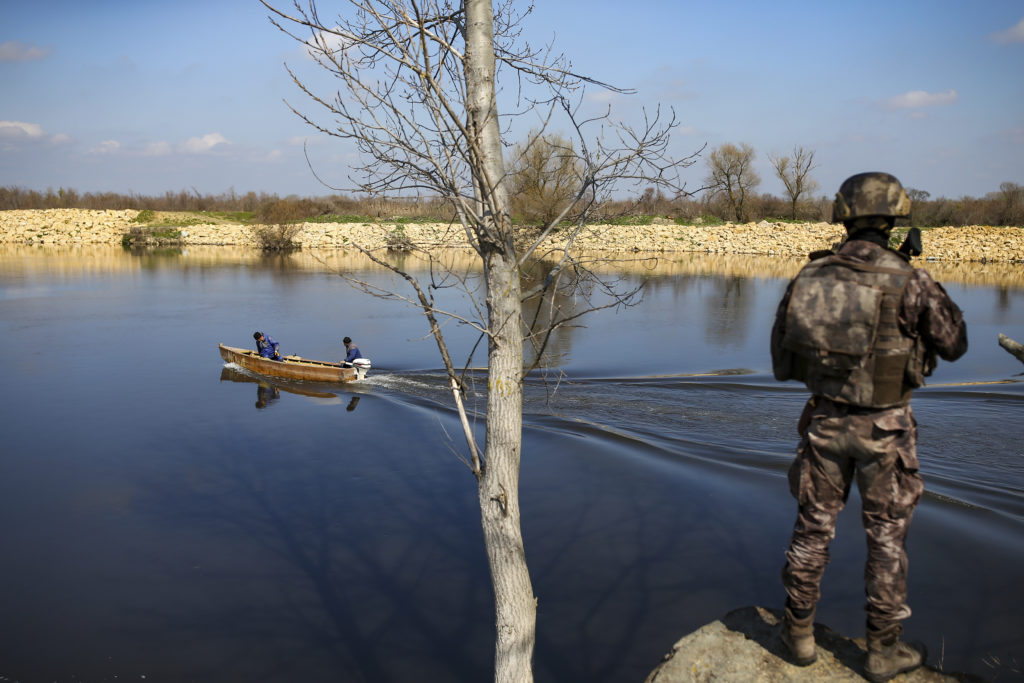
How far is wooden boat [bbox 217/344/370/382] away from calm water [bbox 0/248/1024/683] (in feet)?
1.29

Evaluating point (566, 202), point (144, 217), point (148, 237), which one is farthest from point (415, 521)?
point (144, 217)

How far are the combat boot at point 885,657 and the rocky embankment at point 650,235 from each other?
28.8m

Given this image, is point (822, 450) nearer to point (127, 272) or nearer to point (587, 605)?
point (587, 605)

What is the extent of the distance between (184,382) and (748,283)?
101 feet

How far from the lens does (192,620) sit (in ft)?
24.8

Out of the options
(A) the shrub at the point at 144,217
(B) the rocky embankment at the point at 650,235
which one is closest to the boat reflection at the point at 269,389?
(B) the rocky embankment at the point at 650,235

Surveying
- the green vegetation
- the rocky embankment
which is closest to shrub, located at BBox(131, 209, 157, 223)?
the rocky embankment

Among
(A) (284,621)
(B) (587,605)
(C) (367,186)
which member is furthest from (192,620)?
(C) (367,186)

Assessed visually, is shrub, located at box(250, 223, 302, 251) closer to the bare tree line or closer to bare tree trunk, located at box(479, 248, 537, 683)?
the bare tree line

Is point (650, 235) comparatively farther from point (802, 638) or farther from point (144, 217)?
point (802, 638)

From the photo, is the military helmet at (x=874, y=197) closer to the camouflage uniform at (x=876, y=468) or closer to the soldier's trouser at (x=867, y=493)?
the camouflage uniform at (x=876, y=468)

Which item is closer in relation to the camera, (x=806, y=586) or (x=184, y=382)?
(x=806, y=586)

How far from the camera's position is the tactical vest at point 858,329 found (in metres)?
3.97

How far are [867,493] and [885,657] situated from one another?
932 millimetres
